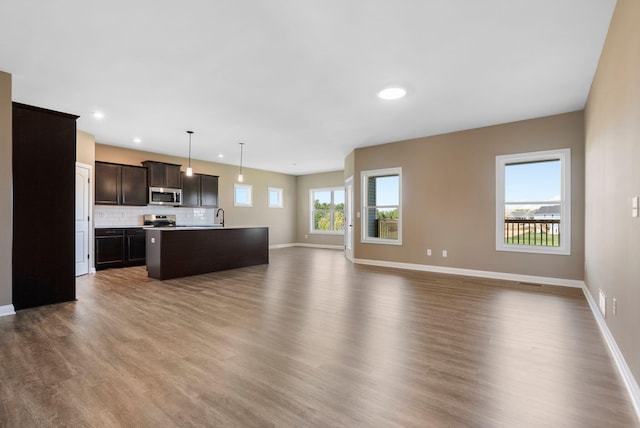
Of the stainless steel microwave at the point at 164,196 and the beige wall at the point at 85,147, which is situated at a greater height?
the beige wall at the point at 85,147

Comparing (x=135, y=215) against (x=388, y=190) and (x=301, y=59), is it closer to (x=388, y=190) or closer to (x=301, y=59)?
(x=388, y=190)

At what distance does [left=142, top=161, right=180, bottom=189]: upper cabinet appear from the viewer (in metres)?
7.16

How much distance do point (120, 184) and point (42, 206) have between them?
312 cm

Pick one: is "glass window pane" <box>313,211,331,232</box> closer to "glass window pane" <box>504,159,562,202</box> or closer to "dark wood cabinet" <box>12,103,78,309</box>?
"glass window pane" <box>504,159,562,202</box>

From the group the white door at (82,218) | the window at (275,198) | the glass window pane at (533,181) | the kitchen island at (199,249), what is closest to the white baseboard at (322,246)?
the window at (275,198)

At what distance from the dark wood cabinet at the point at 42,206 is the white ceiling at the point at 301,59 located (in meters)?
0.58

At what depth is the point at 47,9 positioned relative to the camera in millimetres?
2439

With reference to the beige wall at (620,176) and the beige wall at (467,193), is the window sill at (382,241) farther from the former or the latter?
the beige wall at (620,176)

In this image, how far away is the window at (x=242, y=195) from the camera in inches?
375

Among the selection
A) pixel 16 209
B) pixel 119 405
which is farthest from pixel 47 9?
pixel 119 405

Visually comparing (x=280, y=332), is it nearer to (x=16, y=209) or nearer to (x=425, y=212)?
(x=16, y=209)

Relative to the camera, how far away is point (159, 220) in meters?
7.48

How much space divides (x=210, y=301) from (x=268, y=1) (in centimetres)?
331

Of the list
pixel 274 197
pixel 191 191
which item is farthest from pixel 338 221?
pixel 191 191
